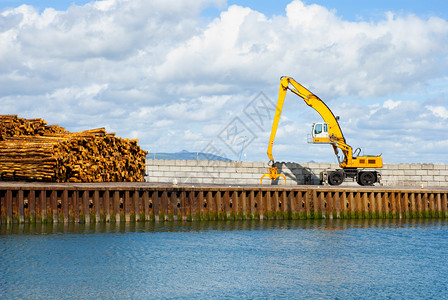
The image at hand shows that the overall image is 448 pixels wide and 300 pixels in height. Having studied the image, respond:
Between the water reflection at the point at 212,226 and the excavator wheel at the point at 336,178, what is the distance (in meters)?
5.98

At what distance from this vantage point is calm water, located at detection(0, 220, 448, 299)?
17.9 m

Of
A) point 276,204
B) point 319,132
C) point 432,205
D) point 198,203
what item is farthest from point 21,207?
point 432,205

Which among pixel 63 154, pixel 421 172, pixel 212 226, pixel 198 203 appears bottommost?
pixel 212 226

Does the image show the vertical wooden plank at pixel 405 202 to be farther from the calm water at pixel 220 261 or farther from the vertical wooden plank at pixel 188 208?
the vertical wooden plank at pixel 188 208

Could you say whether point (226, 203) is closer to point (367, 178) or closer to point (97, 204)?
point (97, 204)

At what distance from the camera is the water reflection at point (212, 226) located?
25.9 metres

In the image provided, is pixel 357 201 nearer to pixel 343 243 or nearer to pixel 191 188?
pixel 343 243

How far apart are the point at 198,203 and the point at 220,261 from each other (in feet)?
26.6

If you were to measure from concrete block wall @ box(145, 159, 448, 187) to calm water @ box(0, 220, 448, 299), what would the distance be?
9939 millimetres

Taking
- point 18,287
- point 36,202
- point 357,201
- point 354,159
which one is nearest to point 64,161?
point 36,202

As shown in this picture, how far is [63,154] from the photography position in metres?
31.7

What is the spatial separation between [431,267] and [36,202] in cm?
1800

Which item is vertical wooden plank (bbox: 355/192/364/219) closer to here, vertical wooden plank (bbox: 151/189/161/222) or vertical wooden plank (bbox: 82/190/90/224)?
vertical wooden plank (bbox: 151/189/161/222)

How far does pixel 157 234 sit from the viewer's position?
26.1 m
